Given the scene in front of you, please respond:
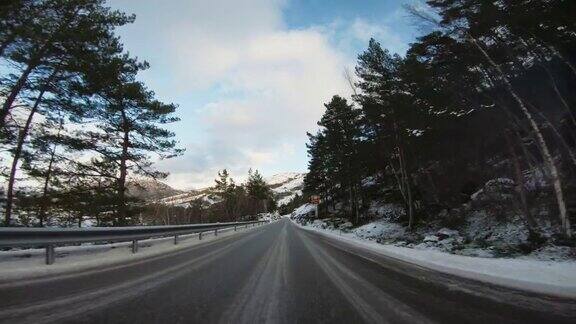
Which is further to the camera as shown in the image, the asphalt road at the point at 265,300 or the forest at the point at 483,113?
the forest at the point at 483,113

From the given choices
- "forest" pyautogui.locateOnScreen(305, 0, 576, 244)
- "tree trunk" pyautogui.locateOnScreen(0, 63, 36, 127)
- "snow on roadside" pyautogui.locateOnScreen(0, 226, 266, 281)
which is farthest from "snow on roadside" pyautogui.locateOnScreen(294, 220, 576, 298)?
"tree trunk" pyautogui.locateOnScreen(0, 63, 36, 127)

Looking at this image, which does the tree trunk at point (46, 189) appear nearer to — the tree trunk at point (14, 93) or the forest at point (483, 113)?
the tree trunk at point (14, 93)

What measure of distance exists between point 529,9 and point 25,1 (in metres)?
20.2

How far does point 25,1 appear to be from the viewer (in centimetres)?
1731

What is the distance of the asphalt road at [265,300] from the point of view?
4.84 meters

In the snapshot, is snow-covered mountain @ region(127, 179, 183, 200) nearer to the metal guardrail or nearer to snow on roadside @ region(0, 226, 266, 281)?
the metal guardrail

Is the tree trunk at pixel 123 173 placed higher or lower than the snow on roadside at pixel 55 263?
higher

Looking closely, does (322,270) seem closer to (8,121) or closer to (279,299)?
(279,299)

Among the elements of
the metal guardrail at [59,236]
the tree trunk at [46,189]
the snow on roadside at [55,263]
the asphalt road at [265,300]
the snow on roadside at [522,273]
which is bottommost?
the snow on roadside at [522,273]

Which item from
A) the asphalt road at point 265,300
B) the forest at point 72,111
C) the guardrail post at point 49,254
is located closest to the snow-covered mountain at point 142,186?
the forest at point 72,111

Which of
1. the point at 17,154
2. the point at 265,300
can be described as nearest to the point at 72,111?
the point at 17,154

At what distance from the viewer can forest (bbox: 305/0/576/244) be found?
58.0ft

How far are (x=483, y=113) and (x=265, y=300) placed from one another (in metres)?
20.6

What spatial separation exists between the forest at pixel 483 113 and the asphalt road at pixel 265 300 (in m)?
9.86
